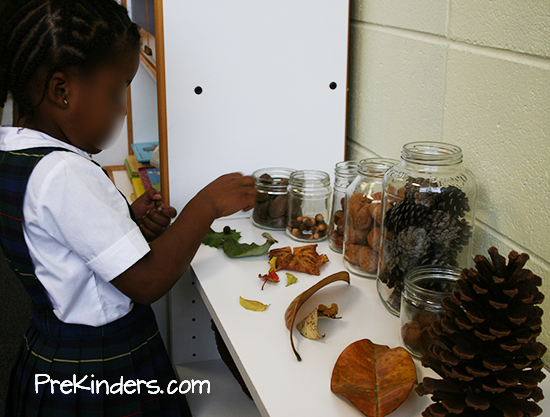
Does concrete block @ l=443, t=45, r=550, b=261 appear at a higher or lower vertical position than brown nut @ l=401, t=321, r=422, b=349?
higher

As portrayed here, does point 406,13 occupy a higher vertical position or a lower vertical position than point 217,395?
higher

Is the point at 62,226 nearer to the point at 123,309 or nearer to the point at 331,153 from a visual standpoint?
the point at 123,309

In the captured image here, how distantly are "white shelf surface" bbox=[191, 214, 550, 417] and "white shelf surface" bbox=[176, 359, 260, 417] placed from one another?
0.29 m

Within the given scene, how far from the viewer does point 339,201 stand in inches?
41.4

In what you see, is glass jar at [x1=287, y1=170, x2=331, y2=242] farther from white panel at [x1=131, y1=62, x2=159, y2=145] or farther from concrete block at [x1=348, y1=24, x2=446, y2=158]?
white panel at [x1=131, y1=62, x2=159, y2=145]

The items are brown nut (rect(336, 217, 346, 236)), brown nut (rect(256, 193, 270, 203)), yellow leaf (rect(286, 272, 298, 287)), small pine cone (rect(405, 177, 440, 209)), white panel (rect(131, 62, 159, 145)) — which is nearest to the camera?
small pine cone (rect(405, 177, 440, 209))

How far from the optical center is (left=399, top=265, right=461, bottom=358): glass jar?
2.10 ft

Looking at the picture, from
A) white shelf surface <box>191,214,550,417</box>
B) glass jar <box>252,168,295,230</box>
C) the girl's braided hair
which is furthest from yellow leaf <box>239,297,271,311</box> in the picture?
the girl's braided hair

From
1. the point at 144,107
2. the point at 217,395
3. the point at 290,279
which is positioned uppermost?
the point at 144,107

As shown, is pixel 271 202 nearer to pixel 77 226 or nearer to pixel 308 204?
pixel 308 204

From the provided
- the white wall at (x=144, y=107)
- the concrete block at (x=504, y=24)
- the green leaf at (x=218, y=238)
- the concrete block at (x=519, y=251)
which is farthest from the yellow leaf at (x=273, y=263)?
the white wall at (x=144, y=107)

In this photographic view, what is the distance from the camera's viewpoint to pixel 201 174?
1.12 m

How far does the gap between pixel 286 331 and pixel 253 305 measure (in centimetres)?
8

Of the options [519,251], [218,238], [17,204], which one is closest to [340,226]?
[218,238]
